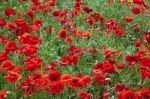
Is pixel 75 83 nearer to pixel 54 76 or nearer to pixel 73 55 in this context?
pixel 54 76

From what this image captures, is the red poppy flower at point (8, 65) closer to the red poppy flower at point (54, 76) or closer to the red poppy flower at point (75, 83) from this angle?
the red poppy flower at point (54, 76)

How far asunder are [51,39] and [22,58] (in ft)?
3.36

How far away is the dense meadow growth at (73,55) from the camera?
3.73m

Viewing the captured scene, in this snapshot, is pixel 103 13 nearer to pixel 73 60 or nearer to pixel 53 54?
pixel 53 54

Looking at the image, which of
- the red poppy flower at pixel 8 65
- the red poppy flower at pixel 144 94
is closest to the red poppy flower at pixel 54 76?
the red poppy flower at pixel 8 65

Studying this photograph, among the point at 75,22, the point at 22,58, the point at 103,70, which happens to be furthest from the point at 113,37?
the point at 103,70

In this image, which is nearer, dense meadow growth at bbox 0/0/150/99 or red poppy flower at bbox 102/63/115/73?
dense meadow growth at bbox 0/0/150/99

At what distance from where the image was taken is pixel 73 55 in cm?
450

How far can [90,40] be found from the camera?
5723 mm

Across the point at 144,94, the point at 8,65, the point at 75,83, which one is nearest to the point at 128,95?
the point at 144,94

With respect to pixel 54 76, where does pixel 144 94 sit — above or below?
below

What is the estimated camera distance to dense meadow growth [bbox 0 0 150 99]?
12.2 feet

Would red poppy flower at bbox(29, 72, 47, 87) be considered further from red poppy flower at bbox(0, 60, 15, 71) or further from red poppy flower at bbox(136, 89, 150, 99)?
red poppy flower at bbox(136, 89, 150, 99)

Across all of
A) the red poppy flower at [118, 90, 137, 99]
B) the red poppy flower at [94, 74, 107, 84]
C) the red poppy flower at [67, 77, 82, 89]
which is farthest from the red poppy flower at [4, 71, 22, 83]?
the red poppy flower at [118, 90, 137, 99]
